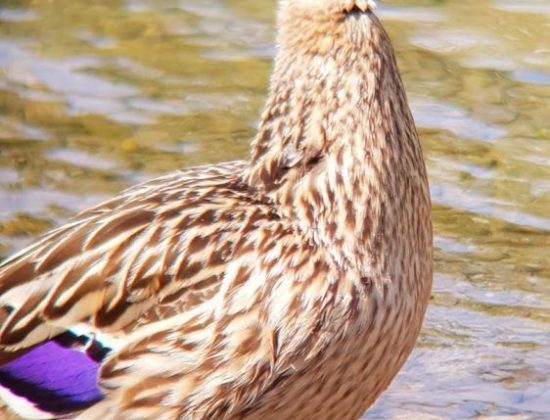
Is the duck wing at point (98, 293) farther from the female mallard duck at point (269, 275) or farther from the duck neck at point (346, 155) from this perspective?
the duck neck at point (346, 155)

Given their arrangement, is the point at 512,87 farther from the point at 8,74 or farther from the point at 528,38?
the point at 8,74

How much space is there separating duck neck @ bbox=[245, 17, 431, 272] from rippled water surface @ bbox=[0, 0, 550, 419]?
61.2 inches

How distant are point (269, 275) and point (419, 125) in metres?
4.35

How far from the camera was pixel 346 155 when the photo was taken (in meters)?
5.59

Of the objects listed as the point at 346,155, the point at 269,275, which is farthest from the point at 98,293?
the point at 346,155

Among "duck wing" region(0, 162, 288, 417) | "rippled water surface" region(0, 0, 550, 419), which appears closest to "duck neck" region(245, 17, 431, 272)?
"duck wing" region(0, 162, 288, 417)

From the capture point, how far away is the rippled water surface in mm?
7371

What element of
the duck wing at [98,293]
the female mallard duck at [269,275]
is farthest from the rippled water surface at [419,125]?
the duck wing at [98,293]

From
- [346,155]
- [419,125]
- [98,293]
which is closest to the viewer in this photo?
[98,293]

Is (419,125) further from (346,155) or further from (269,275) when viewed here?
(269,275)

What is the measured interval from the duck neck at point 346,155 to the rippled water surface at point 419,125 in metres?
1.55

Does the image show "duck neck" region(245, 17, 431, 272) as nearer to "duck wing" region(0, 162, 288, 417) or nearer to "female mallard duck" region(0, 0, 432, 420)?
"female mallard duck" region(0, 0, 432, 420)

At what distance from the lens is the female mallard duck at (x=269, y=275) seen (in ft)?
17.5

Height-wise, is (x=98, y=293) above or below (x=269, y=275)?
below
